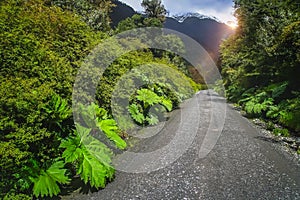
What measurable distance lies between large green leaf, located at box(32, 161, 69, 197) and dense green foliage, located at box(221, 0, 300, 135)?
8.04 meters

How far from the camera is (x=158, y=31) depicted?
32906 millimetres

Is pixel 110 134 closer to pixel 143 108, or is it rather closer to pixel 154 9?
pixel 143 108

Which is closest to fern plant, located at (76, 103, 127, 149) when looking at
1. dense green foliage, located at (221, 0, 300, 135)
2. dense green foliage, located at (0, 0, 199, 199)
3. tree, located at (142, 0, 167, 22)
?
dense green foliage, located at (0, 0, 199, 199)

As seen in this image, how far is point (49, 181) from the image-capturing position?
3.80 m

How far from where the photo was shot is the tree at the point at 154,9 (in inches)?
1407

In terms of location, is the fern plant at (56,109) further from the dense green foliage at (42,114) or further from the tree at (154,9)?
the tree at (154,9)

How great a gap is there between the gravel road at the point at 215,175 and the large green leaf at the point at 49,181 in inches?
16.7

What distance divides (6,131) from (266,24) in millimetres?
19226

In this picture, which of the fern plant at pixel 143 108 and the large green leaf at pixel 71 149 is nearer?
the large green leaf at pixel 71 149

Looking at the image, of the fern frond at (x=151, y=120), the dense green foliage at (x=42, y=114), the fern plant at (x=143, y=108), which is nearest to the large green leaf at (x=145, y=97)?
the fern plant at (x=143, y=108)

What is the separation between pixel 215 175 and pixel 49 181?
112 inches

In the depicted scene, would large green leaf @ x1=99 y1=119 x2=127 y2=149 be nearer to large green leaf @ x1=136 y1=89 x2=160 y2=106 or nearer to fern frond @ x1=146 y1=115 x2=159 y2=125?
large green leaf @ x1=136 y1=89 x2=160 y2=106

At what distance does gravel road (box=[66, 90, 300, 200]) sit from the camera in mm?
4203

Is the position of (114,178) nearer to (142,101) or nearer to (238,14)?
(142,101)
